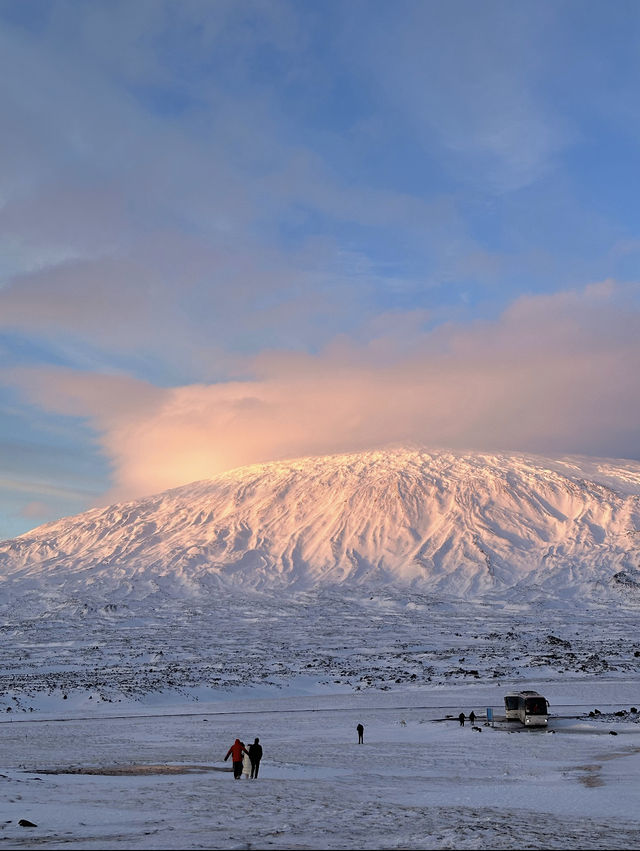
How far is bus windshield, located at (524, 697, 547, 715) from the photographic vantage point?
42.5 meters

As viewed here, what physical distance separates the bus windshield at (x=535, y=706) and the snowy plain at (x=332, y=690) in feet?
5.31

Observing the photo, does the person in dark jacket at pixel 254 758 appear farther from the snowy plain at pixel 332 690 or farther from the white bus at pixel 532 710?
the white bus at pixel 532 710

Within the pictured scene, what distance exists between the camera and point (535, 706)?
140ft

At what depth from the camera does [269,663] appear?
262 ft

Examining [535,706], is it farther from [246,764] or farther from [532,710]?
[246,764]

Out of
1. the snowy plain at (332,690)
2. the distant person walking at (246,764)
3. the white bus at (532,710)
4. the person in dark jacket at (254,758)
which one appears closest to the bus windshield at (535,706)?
the white bus at (532,710)

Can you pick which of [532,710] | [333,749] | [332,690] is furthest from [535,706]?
[332,690]

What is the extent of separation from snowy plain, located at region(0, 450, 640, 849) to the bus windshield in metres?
1.62

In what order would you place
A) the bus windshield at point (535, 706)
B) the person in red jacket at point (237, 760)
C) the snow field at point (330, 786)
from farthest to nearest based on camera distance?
the bus windshield at point (535, 706), the person in red jacket at point (237, 760), the snow field at point (330, 786)

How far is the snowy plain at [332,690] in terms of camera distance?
1714cm

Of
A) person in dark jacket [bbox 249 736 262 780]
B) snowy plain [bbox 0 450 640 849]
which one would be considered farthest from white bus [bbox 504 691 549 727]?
person in dark jacket [bbox 249 736 262 780]

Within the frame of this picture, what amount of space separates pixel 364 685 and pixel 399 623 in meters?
55.1

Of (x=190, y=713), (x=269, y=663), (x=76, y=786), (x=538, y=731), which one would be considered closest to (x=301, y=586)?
(x=269, y=663)

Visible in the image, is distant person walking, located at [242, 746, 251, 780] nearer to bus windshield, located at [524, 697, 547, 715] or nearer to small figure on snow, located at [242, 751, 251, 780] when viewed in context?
small figure on snow, located at [242, 751, 251, 780]
